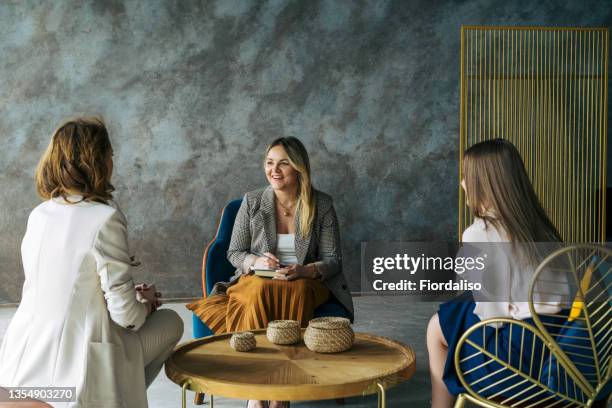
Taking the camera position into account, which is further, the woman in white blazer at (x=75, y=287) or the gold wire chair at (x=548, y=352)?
the woman in white blazer at (x=75, y=287)

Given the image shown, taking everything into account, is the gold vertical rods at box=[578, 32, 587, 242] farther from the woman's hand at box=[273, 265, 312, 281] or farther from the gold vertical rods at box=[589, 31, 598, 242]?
the woman's hand at box=[273, 265, 312, 281]

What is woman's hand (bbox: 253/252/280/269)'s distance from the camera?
3412mm

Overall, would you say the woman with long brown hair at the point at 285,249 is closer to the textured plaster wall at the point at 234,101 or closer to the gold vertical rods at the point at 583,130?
the textured plaster wall at the point at 234,101

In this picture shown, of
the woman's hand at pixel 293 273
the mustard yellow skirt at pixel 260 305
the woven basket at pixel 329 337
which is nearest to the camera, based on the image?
the woven basket at pixel 329 337

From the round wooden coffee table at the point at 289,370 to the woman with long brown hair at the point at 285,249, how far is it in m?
0.56

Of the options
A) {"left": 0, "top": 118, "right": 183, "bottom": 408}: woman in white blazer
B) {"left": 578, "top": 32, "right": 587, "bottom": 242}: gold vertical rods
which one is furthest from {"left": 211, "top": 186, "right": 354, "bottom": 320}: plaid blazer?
{"left": 578, "top": 32, "right": 587, "bottom": 242}: gold vertical rods

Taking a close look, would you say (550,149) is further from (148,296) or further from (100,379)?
(100,379)

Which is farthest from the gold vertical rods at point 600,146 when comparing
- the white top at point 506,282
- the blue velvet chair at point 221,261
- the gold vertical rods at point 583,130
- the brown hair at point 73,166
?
the brown hair at point 73,166

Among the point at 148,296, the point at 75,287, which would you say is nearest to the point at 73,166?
the point at 75,287

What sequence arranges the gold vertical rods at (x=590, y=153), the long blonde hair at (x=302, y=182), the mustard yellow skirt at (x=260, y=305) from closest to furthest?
the mustard yellow skirt at (x=260, y=305) → the long blonde hair at (x=302, y=182) → the gold vertical rods at (x=590, y=153)

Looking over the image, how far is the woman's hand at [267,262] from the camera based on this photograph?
3412mm

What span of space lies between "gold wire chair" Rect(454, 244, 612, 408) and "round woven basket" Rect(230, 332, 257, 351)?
0.78 meters

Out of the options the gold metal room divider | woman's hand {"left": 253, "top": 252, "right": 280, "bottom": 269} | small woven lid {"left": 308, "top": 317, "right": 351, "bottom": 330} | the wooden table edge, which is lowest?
the wooden table edge

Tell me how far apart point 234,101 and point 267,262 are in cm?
276
